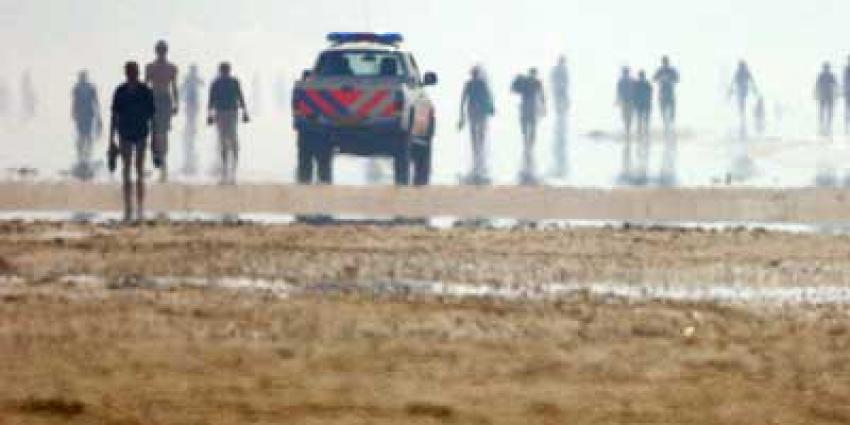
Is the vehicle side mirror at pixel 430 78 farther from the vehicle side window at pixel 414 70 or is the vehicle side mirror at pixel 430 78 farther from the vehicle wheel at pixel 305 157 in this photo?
the vehicle wheel at pixel 305 157

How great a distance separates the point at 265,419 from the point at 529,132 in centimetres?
2901

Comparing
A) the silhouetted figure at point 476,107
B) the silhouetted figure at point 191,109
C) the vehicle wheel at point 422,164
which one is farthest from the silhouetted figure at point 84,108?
the vehicle wheel at point 422,164

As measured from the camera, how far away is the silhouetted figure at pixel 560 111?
41.5 metres

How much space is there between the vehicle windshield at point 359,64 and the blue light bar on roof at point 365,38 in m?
0.20

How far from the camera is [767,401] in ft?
27.7

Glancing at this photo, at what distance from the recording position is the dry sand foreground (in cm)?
806

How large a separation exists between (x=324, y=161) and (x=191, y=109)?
1565 cm

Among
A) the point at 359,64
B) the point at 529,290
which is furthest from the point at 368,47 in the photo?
the point at 529,290

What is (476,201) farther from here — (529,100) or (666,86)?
(666,86)

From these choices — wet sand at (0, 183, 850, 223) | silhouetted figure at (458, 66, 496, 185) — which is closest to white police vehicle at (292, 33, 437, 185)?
wet sand at (0, 183, 850, 223)

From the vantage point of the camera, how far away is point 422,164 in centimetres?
2975

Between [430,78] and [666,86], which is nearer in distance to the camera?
[430,78]

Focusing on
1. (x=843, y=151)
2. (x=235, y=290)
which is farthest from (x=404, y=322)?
(x=843, y=151)

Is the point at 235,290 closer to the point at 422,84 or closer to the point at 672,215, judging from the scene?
the point at 672,215
